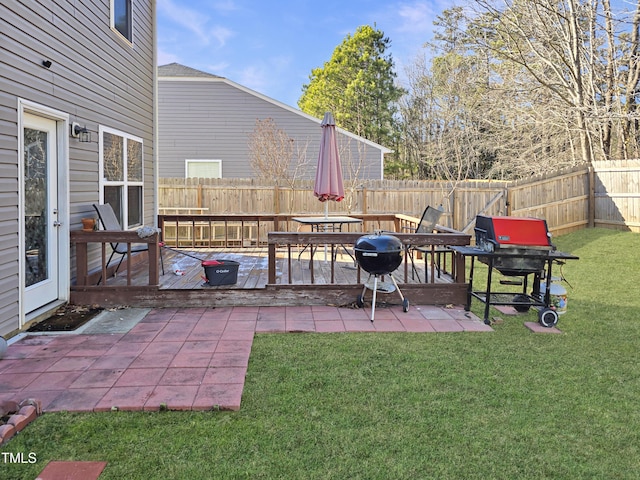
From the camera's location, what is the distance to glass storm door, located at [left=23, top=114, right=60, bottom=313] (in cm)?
417

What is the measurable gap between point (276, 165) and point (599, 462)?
12.4 meters

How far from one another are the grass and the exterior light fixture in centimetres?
288

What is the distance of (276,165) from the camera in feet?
45.8

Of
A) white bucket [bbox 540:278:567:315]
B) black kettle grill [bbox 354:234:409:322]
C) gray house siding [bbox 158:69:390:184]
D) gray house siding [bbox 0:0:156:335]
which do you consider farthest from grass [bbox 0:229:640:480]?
gray house siding [bbox 158:69:390:184]

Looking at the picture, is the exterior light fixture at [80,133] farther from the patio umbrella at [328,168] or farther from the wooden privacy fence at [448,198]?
the wooden privacy fence at [448,198]

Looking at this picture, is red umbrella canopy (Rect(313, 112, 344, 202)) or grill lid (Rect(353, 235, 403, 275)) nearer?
grill lid (Rect(353, 235, 403, 275))

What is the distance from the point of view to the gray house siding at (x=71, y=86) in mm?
3750

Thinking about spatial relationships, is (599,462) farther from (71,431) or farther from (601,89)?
(601,89)

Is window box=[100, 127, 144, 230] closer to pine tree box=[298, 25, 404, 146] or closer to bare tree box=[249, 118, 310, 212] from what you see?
bare tree box=[249, 118, 310, 212]

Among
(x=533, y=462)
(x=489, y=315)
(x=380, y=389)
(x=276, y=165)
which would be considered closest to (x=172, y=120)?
(x=276, y=165)

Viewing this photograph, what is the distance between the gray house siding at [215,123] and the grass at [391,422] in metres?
11.0

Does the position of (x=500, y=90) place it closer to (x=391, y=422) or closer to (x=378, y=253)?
(x=378, y=253)

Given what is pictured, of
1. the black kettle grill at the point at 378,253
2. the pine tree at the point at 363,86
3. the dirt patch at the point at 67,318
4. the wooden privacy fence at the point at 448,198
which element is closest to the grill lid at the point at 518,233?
the black kettle grill at the point at 378,253

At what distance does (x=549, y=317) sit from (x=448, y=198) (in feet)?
23.7
